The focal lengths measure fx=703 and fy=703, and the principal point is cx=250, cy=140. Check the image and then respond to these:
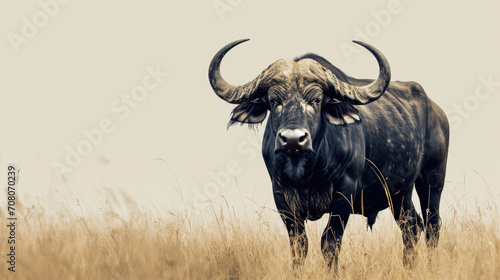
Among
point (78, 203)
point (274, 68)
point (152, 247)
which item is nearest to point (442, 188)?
point (274, 68)

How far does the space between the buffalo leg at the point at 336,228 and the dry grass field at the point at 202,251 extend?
0.33 feet

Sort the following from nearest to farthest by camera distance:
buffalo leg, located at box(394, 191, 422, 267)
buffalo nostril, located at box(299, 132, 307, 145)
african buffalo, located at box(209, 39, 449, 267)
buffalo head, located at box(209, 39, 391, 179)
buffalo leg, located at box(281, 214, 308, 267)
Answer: buffalo nostril, located at box(299, 132, 307, 145) < buffalo head, located at box(209, 39, 391, 179) < african buffalo, located at box(209, 39, 449, 267) < buffalo leg, located at box(281, 214, 308, 267) < buffalo leg, located at box(394, 191, 422, 267)

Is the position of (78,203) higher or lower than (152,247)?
higher

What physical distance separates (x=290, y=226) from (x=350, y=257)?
75 cm

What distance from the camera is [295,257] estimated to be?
6.85 m

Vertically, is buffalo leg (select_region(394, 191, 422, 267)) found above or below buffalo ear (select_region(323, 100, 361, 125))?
below

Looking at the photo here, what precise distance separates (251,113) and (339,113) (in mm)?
879

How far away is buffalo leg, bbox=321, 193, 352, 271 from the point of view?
6992 millimetres

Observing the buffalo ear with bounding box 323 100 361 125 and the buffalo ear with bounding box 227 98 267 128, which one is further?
the buffalo ear with bounding box 227 98 267 128

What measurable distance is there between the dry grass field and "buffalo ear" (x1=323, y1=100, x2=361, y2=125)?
1.10 meters

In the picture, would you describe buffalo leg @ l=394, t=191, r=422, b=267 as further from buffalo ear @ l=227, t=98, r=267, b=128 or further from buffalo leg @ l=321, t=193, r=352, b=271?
buffalo ear @ l=227, t=98, r=267, b=128

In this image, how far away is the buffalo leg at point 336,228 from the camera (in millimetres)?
6992

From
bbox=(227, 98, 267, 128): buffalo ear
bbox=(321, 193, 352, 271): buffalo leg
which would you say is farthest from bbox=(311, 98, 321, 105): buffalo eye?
bbox=(321, 193, 352, 271): buffalo leg

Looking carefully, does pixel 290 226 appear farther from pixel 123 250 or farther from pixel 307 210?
pixel 123 250
